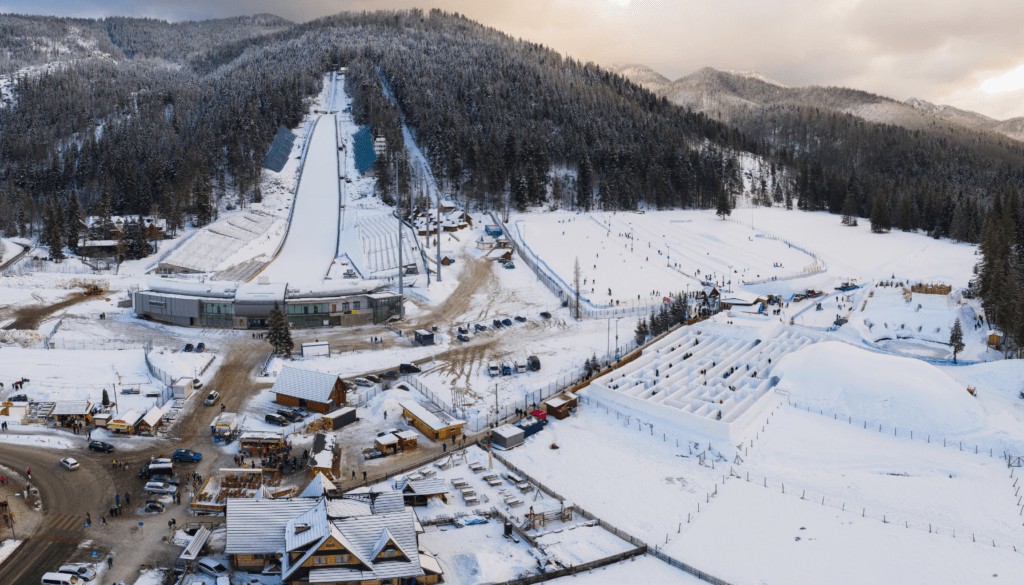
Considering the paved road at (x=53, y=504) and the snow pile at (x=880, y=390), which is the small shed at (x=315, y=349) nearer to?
the paved road at (x=53, y=504)

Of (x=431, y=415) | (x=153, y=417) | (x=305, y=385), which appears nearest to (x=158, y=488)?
(x=153, y=417)

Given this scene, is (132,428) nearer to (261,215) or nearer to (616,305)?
(616,305)

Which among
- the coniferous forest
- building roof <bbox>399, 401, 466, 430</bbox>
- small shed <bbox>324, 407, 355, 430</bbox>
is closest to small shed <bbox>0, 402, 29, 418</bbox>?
small shed <bbox>324, 407, 355, 430</bbox>

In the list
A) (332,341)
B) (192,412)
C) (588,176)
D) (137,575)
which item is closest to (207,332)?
(332,341)

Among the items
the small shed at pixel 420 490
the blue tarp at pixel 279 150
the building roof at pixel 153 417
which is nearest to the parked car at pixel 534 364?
the small shed at pixel 420 490

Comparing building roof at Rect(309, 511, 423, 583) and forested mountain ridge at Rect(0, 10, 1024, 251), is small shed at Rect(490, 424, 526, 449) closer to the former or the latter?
building roof at Rect(309, 511, 423, 583)

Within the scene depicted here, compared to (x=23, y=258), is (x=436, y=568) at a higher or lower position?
lower
